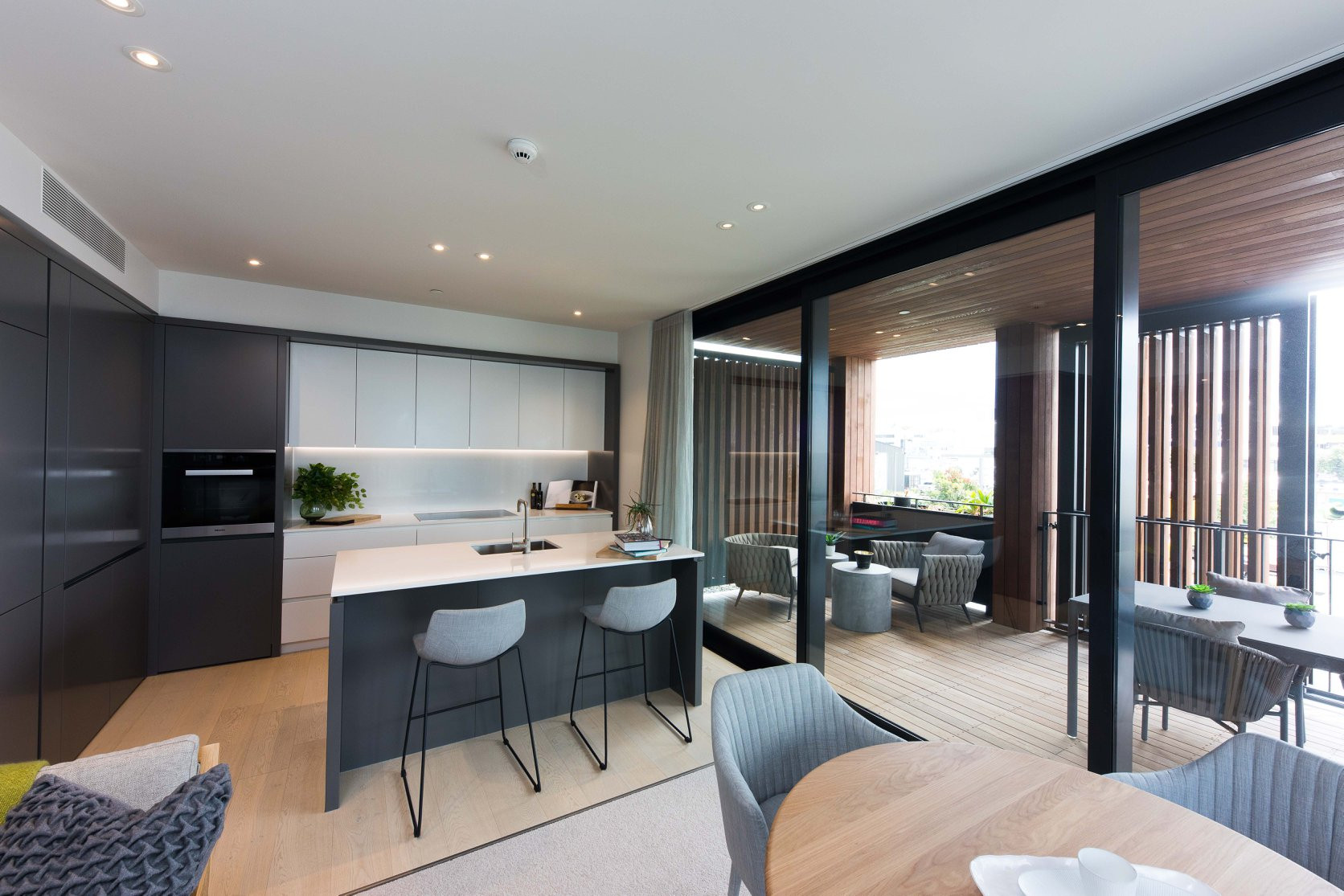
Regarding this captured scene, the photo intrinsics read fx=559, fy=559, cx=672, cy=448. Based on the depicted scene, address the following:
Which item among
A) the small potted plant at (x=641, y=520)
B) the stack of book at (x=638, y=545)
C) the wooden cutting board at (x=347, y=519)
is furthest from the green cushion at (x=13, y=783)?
the wooden cutting board at (x=347, y=519)

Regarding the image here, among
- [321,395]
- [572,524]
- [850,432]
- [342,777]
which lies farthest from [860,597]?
[321,395]

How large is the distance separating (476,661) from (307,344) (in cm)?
306

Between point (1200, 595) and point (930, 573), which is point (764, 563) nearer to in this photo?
point (930, 573)

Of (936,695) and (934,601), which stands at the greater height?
(934,601)

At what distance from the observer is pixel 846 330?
329 centimetres

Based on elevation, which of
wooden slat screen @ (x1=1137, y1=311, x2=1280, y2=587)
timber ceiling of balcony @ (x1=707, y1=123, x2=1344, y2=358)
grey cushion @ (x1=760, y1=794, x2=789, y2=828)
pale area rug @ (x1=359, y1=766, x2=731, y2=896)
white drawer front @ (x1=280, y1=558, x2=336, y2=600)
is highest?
timber ceiling of balcony @ (x1=707, y1=123, x2=1344, y2=358)

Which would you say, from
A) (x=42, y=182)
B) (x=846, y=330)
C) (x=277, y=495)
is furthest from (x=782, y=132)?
(x=277, y=495)

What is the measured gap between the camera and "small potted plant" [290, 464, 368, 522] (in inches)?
162

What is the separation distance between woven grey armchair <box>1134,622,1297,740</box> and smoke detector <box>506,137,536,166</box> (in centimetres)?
282

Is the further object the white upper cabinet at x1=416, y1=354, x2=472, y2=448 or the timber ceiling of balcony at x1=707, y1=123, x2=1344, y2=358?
the white upper cabinet at x1=416, y1=354, x2=472, y2=448

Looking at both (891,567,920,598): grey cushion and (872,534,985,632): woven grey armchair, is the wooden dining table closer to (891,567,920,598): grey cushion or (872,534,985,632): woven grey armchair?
(872,534,985,632): woven grey armchair

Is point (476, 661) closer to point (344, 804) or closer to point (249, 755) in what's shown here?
point (344, 804)

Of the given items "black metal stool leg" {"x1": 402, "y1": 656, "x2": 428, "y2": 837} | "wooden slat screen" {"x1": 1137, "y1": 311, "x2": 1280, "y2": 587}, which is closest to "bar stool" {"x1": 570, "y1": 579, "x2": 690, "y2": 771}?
"black metal stool leg" {"x1": 402, "y1": 656, "x2": 428, "y2": 837}

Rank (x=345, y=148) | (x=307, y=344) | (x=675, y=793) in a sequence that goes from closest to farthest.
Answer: (x=345, y=148)
(x=675, y=793)
(x=307, y=344)
